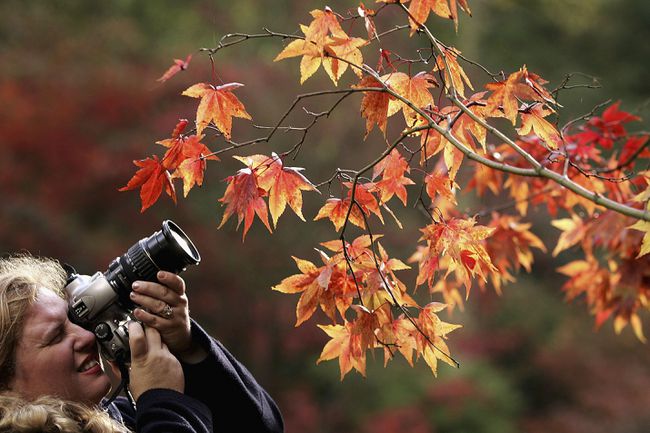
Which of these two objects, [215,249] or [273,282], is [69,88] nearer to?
[215,249]

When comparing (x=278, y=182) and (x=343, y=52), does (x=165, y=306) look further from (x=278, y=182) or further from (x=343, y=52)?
(x=343, y=52)

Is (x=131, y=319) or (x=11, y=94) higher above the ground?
(x=131, y=319)

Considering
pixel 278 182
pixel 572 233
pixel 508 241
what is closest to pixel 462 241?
pixel 278 182

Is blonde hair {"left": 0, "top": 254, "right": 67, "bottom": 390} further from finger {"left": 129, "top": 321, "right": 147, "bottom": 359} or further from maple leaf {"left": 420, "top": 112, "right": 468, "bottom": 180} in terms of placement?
maple leaf {"left": 420, "top": 112, "right": 468, "bottom": 180}

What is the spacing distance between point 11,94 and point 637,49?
6.41 metres

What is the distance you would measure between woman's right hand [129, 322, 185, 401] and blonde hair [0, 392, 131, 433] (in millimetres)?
76

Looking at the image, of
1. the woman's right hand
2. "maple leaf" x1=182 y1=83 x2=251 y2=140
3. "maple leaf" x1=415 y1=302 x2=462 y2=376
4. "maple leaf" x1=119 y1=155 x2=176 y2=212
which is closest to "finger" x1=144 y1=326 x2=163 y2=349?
the woman's right hand

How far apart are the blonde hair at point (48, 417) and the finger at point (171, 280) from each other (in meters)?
0.24

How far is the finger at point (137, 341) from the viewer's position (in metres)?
1.44

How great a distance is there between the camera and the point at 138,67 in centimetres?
561

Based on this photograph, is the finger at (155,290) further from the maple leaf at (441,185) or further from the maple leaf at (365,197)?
the maple leaf at (441,185)

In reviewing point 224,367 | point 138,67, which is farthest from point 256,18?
point 224,367

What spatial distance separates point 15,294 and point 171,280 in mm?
265

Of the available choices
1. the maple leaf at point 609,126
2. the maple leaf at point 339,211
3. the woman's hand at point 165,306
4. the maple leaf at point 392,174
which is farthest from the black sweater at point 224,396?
the maple leaf at point 609,126
